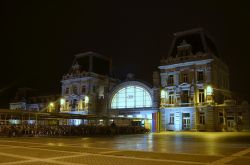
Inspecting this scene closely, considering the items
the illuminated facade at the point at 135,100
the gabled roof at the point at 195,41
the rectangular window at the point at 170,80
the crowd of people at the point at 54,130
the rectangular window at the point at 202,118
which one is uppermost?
the gabled roof at the point at 195,41

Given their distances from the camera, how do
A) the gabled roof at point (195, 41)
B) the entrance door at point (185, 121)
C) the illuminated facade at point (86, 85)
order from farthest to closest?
1. the illuminated facade at point (86, 85)
2. the gabled roof at point (195, 41)
3. the entrance door at point (185, 121)

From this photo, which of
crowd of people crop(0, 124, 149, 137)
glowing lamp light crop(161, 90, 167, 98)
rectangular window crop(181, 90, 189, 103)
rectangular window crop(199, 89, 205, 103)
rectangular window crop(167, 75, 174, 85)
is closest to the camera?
crowd of people crop(0, 124, 149, 137)

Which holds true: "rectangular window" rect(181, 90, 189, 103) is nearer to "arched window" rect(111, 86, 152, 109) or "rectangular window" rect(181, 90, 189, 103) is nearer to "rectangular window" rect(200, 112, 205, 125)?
"rectangular window" rect(200, 112, 205, 125)

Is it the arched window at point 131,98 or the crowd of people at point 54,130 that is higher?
the arched window at point 131,98

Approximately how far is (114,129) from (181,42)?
2630 centimetres

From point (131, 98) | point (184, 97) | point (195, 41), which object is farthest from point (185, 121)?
point (195, 41)

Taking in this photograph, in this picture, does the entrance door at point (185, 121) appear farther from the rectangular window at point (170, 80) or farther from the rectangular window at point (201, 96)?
the rectangular window at point (170, 80)

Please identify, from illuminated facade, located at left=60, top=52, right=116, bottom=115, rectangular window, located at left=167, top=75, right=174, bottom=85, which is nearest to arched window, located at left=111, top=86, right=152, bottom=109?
illuminated facade, located at left=60, top=52, right=116, bottom=115

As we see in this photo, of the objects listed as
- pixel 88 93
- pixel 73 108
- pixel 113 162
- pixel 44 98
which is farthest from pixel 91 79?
pixel 113 162

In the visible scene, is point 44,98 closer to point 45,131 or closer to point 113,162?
point 45,131

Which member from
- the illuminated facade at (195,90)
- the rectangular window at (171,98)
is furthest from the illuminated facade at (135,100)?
the illuminated facade at (195,90)

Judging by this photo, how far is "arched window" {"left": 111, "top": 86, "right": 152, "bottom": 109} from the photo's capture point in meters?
65.3

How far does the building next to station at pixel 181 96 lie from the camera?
180 ft

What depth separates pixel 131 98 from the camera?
67188 millimetres
